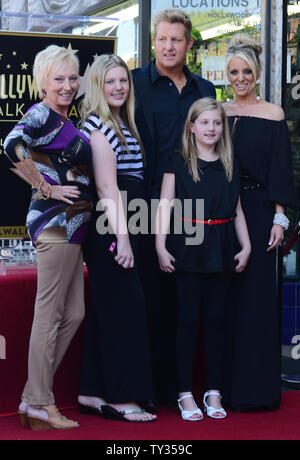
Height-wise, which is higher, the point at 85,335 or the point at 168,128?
the point at 168,128

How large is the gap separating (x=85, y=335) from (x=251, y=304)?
2.59 ft

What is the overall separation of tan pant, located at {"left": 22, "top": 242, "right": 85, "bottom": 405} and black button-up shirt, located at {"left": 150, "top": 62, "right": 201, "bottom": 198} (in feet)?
2.13

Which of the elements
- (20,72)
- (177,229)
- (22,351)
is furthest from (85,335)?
(20,72)

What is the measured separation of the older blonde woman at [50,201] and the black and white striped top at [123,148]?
11cm

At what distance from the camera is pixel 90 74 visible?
3.80 metres

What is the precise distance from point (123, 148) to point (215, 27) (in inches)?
99.5

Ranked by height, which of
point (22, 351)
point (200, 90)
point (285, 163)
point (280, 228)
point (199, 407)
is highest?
point (200, 90)

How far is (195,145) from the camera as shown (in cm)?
399

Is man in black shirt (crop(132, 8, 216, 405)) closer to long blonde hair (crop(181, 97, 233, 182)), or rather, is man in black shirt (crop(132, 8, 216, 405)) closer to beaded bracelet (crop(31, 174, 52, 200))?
long blonde hair (crop(181, 97, 233, 182))

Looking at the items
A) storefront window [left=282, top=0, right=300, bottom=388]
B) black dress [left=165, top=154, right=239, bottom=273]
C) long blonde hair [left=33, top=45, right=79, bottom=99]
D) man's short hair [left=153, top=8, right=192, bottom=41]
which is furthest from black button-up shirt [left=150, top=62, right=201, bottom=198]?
storefront window [left=282, top=0, right=300, bottom=388]

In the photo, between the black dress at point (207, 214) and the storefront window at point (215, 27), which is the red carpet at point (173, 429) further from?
the storefront window at point (215, 27)

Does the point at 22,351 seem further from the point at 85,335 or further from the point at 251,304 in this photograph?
the point at 251,304

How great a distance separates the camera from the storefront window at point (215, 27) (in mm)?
5781

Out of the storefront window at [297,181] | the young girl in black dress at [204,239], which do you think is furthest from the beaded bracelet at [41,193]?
the storefront window at [297,181]
